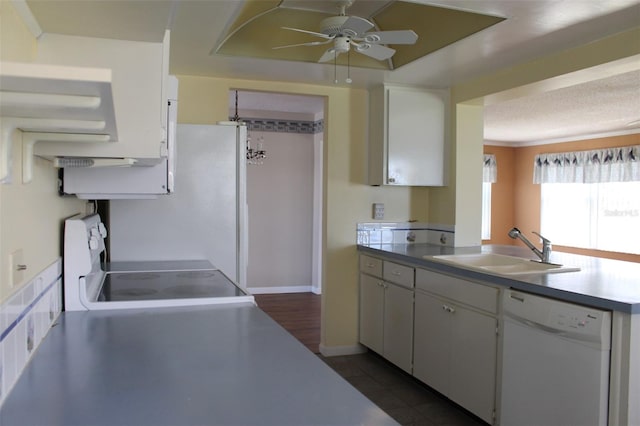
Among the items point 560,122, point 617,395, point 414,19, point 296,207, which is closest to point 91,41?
point 414,19

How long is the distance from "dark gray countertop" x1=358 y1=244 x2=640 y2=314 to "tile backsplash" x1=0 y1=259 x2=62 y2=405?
198cm

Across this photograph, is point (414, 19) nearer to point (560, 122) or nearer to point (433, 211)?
point (433, 211)

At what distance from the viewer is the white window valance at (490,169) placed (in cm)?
812

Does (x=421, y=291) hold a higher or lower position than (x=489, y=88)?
lower

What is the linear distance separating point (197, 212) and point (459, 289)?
5.22 feet

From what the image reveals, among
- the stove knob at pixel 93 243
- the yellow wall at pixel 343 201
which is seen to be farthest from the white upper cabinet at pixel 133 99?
the yellow wall at pixel 343 201

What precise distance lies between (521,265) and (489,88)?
4.02 ft

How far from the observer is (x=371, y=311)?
3.93 meters

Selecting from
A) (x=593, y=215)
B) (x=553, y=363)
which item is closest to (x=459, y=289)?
(x=553, y=363)

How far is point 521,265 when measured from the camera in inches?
125

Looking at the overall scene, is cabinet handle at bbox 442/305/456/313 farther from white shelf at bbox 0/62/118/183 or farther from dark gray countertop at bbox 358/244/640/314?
white shelf at bbox 0/62/118/183

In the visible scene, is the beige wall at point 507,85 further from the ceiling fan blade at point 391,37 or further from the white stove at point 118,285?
the white stove at point 118,285

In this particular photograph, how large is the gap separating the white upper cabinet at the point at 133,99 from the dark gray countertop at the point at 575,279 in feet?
5.76

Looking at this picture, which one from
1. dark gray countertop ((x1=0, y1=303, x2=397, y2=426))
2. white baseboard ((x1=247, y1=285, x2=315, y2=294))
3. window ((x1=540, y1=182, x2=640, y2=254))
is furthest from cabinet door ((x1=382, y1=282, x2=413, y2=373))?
window ((x1=540, y1=182, x2=640, y2=254))
